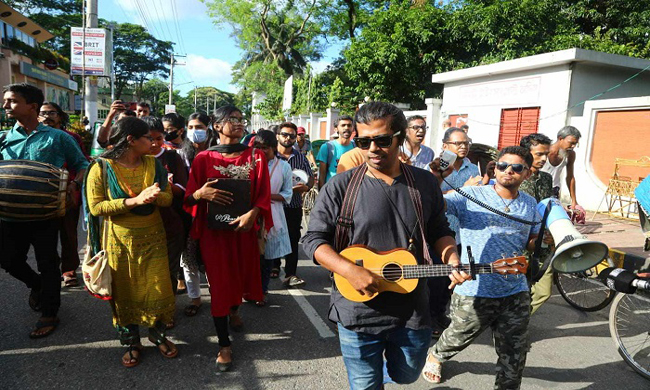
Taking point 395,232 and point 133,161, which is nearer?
point 395,232

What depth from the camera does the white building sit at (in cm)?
952

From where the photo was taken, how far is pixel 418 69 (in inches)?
736

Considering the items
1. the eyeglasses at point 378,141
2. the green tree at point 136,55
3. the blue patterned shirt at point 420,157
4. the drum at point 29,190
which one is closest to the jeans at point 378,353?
the eyeglasses at point 378,141

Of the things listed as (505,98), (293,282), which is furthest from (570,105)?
(293,282)

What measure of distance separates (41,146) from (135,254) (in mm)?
1469

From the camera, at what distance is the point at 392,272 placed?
199cm

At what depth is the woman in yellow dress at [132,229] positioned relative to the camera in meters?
2.96

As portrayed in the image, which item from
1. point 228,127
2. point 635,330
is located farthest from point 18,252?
point 635,330

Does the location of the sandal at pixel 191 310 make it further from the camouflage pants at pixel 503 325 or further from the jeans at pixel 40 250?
the camouflage pants at pixel 503 325

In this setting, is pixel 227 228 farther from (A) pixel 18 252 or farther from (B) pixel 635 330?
(B) pixel 635 330

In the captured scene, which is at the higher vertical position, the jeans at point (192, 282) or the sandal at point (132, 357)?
the jeans at point (192, 282)

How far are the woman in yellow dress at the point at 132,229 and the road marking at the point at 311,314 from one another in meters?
1.38

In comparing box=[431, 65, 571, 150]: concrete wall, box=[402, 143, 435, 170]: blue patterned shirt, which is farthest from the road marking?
box=[431, 65, 571, 150]: concrete wall

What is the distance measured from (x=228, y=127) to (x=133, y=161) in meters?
0.75
